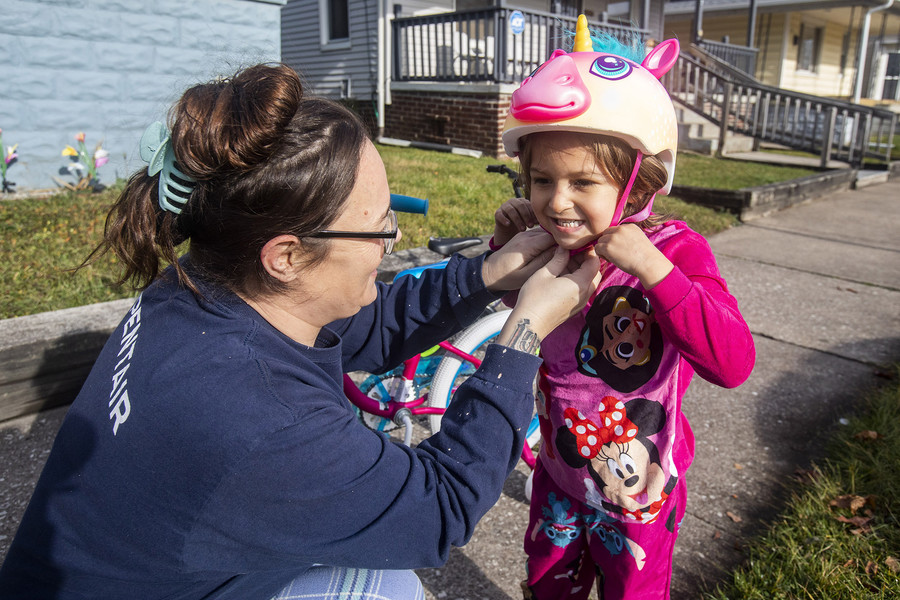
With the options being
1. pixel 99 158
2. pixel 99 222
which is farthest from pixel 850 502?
pixel 99 158

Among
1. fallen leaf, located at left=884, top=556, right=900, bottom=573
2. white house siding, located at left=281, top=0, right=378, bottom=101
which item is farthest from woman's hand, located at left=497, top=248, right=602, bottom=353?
white house siding, located at left=281, top=0, right=378, bottom=101

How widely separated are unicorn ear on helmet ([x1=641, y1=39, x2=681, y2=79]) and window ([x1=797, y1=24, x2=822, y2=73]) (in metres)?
26.8

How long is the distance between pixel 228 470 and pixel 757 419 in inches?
114

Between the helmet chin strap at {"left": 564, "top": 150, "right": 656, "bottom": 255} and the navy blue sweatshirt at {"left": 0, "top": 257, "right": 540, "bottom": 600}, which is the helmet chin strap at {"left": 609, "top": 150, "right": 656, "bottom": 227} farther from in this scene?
the navy blue sweatshirt at {"left": 0, "top": 257, "right": 540, "bottom": 600}

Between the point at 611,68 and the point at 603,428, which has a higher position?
the point at 611,68

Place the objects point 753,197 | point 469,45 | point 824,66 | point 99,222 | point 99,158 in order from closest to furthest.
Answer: point 99,222 < point 99,158 < point 753,197 < point 469,45 < point 824,66

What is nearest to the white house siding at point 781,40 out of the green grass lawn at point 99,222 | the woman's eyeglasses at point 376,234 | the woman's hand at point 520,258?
the green grass lawn at point 99,222

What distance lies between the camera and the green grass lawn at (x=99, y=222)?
3795 millimetres

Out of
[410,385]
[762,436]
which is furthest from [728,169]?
[410,385]

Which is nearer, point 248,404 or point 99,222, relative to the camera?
point 248,404

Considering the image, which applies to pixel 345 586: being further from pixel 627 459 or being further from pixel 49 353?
pixel 49 353

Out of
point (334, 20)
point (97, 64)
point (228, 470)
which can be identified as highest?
point (334, 20)

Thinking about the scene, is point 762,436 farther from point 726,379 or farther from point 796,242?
point 796,242

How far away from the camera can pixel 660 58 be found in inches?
65.1
